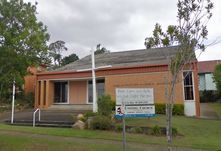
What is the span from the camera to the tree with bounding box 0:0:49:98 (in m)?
11.3

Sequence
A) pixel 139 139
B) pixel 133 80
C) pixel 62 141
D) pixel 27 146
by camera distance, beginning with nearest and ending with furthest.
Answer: pixel 27 146 < pixel 62 141 < pixel 139 139 < pixel 133 80

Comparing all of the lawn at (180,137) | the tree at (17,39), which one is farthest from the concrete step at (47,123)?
the tree at (17,39)

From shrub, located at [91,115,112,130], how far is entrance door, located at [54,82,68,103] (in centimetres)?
1498

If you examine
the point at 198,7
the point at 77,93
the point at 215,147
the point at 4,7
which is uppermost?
the point at 4,7

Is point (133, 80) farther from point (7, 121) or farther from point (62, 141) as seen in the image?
point (62, 141)

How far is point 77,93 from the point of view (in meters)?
29.8

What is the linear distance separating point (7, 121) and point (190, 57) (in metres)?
16.2

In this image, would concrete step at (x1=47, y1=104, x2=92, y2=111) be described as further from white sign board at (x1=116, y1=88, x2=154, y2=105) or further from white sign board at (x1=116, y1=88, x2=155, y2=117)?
white sign board at (x1=116, y1=88, x2=155, y2=117)

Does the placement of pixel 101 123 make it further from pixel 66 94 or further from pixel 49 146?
pixel 66 94

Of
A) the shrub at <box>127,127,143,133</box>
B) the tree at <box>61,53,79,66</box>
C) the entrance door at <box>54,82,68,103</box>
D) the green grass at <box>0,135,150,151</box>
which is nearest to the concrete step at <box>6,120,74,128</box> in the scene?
the shrub at <box>127,127,143,133</box>

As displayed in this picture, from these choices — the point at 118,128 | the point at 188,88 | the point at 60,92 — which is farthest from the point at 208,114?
the point at 60,92

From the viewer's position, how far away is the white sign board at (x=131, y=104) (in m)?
9.48

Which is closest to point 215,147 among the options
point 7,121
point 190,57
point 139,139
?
point 139,139

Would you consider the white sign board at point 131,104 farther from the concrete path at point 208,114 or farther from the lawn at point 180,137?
the concrete path at point 208,114
